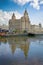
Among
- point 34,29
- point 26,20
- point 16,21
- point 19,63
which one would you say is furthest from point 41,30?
point 19,63

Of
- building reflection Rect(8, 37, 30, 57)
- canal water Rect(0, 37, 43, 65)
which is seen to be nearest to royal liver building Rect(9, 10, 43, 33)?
building reflection Rect(8, 37, 30, 57)

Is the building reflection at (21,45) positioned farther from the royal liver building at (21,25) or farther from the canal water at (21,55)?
the royal liver building at (21,25)

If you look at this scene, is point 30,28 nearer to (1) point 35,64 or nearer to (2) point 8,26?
(2) point 8,26

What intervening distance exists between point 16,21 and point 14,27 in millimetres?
1809

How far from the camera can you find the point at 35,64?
4.06 m

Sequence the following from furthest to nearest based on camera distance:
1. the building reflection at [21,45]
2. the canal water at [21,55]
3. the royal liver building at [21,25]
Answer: the royal liver building at [21,25]
the building reflection at [21,45]
the canal water at [21,55]

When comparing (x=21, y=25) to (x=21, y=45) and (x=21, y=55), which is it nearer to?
(x=21, y=45)

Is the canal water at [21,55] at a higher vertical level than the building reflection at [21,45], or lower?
higher

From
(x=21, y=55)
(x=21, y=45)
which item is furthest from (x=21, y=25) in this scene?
(x=21, y=55)

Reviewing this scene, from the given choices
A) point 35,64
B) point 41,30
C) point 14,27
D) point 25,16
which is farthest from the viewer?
point 41,30

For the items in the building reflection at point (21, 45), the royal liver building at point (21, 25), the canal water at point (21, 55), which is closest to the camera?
the canal water at point (21, 55)

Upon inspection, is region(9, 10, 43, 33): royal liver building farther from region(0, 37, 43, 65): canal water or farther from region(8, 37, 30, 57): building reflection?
region(0, 37, 43, 65): canal water

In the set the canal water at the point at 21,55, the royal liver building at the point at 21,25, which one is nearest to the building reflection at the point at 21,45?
the canal water at the point at 21,55

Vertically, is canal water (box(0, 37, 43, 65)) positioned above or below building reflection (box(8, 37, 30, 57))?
above
